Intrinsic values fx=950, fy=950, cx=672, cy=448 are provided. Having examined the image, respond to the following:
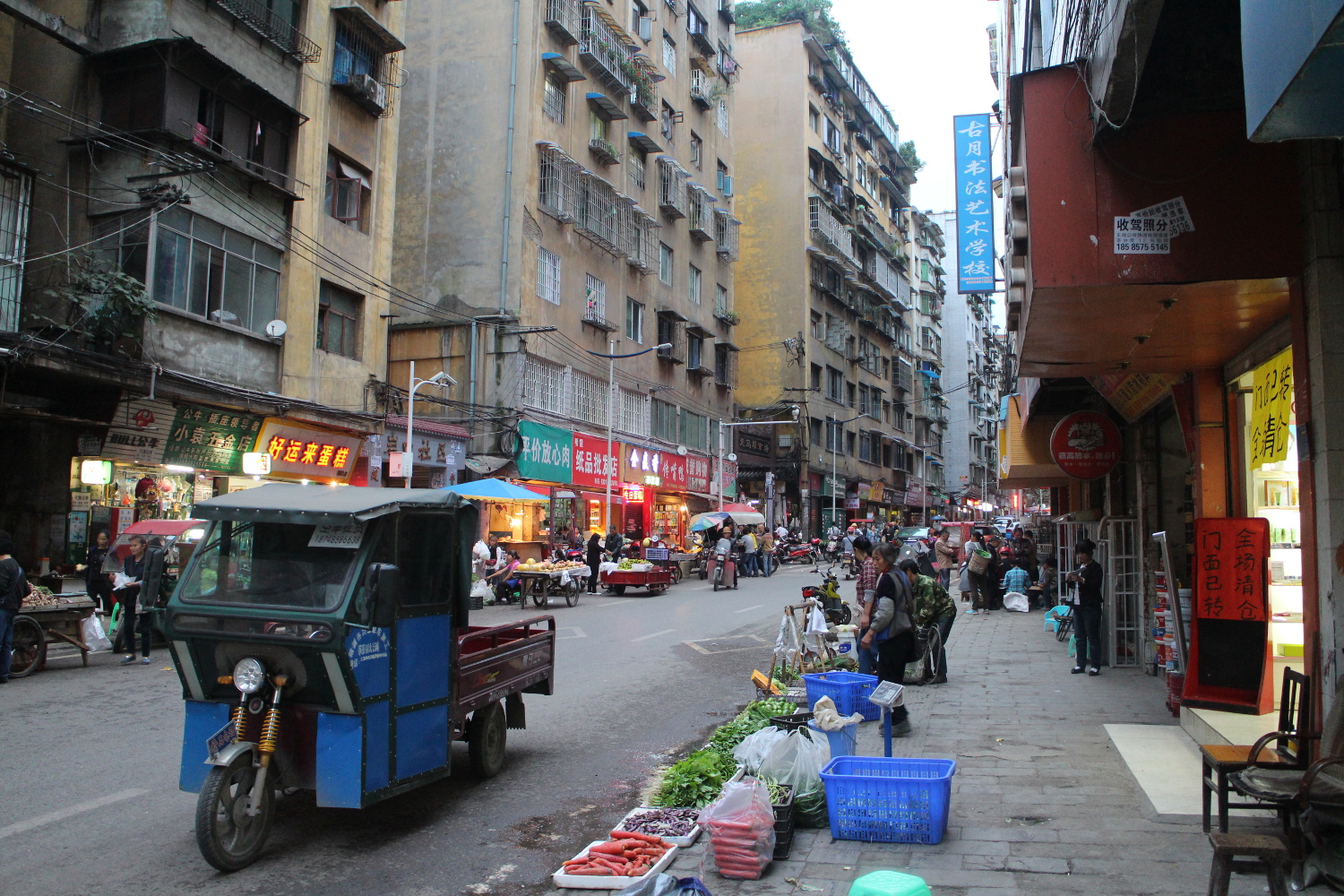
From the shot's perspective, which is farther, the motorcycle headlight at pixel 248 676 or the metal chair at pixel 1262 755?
the motorcycle headlight at pixel 248 676

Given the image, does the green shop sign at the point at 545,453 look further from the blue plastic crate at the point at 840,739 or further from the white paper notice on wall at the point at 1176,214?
the white paper notice on wall at the point at 1176,214

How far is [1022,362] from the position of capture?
893 cm

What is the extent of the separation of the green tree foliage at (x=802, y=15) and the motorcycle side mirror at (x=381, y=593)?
53623 mm

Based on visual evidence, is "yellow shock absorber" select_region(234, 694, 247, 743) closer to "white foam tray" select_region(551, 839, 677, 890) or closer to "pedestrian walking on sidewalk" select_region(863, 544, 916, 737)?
"white foam tray" select_region(551, 839, 677, 890)

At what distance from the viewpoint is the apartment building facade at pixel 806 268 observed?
163 feet

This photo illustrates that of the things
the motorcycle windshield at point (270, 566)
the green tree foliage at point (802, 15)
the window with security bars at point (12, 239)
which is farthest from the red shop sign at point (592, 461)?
the green tree foliage at point (802, 15)

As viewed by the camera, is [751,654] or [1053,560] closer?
[751,654]

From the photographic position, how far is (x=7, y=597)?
428 inches

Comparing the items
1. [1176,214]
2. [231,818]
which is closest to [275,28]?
[231,818]

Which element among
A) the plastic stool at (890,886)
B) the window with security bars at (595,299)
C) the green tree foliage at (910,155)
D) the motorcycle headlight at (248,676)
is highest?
the green tree foliage at (910,155)

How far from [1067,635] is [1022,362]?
8.33 metres

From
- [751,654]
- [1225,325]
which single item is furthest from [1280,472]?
[751,654]

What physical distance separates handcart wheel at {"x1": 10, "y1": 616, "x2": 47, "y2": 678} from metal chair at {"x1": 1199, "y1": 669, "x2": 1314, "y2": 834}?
1249 centimetres

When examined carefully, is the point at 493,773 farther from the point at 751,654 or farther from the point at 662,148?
the point at 662,148
